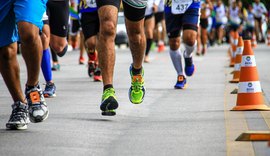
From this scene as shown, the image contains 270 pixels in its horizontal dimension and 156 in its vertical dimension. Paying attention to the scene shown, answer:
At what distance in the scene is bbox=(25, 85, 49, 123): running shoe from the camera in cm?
769

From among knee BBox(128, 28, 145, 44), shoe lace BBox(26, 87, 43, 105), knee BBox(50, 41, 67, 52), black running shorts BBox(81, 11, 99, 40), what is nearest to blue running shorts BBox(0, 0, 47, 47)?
shoe lace BBox(26, 87, 43, 105)

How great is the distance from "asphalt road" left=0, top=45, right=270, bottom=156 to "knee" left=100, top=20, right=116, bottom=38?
2.44 ft

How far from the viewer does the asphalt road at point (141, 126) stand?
6.71 metres

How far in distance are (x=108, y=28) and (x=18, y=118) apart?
1.22 meters

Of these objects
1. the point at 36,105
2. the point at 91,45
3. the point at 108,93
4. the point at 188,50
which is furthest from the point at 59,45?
the point at 36,105

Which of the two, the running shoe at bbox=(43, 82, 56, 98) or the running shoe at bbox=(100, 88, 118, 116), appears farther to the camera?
the running shoe at bbox=(43, 82, 56, 98)

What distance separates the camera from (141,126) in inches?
325

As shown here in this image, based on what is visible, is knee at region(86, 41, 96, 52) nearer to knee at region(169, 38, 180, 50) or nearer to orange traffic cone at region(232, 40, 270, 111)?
knee at region(169, 38, 180, 50)

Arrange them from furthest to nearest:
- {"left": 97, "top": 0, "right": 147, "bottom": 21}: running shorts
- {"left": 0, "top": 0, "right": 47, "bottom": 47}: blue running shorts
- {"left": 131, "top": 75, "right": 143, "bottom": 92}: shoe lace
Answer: {"left": 131, "top": 75, "right": 143, "bottom": 92}: shoe lace → {"left": 97, "top": 0, "right": 147, "bottom": 21}: running shorts → {"left": 0, "top": 0, "right": 47, "bottom": 47}: blue running shorts

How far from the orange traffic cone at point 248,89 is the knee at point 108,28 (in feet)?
6.02

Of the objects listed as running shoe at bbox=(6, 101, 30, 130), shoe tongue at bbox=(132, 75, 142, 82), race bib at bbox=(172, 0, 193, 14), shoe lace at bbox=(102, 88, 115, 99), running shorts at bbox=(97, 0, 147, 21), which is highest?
running shorts at bbox=(97, 0, 147, 21)

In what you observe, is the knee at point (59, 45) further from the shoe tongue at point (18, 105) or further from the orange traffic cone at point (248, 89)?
the shoe tongue at point (18, 105)

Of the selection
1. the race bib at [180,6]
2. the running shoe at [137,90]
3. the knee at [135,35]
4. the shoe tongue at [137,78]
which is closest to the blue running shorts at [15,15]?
the knee at [135,35]

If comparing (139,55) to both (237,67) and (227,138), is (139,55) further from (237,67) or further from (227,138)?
(237,67)
